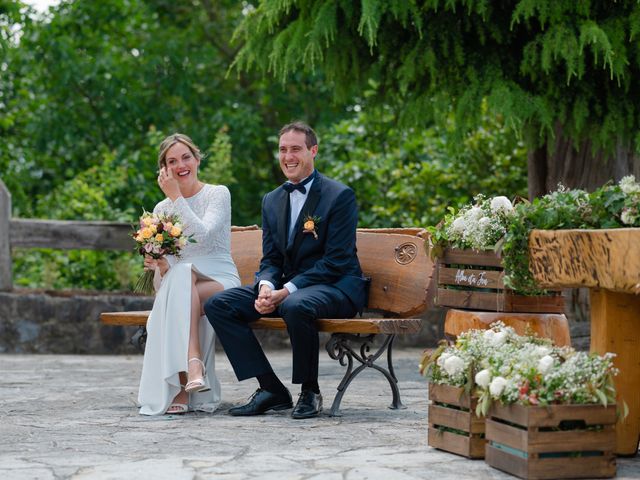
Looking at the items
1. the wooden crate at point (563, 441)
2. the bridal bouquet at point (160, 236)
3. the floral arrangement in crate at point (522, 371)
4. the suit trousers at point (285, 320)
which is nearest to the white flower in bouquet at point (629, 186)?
the floral arrangement in crate at point (522, 371)

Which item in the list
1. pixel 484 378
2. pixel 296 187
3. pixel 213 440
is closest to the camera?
pixel 484 378

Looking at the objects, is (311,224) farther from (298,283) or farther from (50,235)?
(50,235)

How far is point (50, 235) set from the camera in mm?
11273

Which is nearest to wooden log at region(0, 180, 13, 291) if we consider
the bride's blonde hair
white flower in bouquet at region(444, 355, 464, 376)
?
the bride's blonde hair

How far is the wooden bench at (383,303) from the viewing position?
22.0ft

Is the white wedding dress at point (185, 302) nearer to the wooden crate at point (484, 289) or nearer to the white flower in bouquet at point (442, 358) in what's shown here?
the wooden crate at point (484, 289)

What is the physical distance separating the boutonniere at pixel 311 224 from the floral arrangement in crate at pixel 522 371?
66.1 inches

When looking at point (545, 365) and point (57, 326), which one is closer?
point (545, 365)

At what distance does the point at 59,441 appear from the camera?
5.73 meters

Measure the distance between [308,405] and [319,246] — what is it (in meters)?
0.95

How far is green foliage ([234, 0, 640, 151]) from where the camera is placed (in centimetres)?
873

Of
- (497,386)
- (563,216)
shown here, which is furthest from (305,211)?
(497,386)

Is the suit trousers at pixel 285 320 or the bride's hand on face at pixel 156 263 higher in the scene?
the bride's hand on face at pixel 156 263

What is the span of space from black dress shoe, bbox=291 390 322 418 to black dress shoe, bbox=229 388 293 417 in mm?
226
